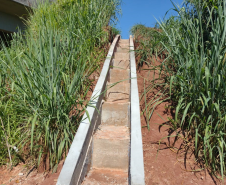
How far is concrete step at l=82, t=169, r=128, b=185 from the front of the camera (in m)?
2.39

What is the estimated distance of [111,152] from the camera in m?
2.74

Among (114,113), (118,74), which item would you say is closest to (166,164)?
(114,113)

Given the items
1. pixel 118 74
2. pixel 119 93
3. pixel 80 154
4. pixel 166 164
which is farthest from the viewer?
pixel 118 74

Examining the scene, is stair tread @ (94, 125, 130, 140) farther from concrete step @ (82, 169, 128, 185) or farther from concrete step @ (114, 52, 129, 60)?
concrete step @ (114, 52, 129, 60)

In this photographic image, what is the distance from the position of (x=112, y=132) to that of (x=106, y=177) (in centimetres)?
67

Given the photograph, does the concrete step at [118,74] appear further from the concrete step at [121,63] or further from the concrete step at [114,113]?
the concrete step at [114,113]

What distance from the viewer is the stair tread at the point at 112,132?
2.82m

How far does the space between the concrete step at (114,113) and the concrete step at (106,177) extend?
95 centimetres

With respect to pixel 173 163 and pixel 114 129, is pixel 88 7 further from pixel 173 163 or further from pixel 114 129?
pixel 173 163

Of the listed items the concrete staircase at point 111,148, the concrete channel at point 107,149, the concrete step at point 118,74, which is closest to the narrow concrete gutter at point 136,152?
the concrete channel at point 107,149

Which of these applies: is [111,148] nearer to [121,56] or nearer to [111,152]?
[111,152]

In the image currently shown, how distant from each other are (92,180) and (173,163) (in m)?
0.97

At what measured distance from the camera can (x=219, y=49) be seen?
2.39 m

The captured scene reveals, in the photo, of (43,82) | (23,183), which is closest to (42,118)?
(43,82)
